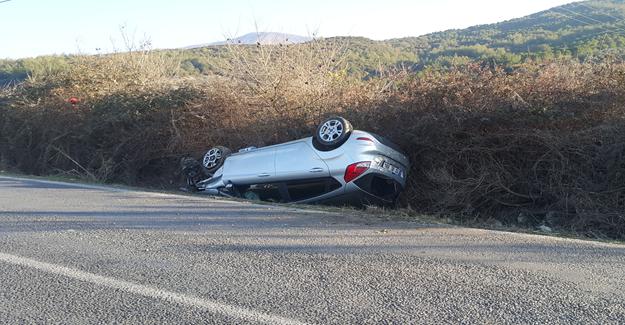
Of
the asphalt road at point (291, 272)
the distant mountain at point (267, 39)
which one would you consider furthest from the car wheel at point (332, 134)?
the distant mountain at point (267, 39)

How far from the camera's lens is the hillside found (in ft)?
47.7

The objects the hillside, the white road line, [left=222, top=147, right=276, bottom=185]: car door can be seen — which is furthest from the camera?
the hillside

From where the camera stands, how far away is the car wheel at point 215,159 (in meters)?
11.0

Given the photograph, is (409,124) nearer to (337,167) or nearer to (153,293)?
(337,167)

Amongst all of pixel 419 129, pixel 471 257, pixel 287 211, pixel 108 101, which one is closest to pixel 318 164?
pixel 287 211

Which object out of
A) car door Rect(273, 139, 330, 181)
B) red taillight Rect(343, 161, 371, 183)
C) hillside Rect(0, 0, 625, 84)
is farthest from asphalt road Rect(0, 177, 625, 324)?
hillside Rect(0, 0, 625, 84)

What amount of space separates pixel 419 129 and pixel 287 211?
10.9 feet

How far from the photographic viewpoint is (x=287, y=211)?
25.4 feet

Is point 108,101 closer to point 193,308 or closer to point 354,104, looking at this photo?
point 354,104

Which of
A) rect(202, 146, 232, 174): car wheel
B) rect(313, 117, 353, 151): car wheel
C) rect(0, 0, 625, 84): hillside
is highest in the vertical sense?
rect(0, 0, 625, 84): hillside

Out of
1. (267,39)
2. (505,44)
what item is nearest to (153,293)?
(267,39)

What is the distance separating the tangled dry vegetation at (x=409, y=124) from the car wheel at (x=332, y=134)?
61.0 inches

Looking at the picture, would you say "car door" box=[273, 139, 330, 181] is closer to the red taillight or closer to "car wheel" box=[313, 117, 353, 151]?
"car wheel" box=[313, 117, 353, 151]

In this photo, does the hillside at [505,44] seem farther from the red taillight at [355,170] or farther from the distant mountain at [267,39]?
the red taillight at [355,170]
